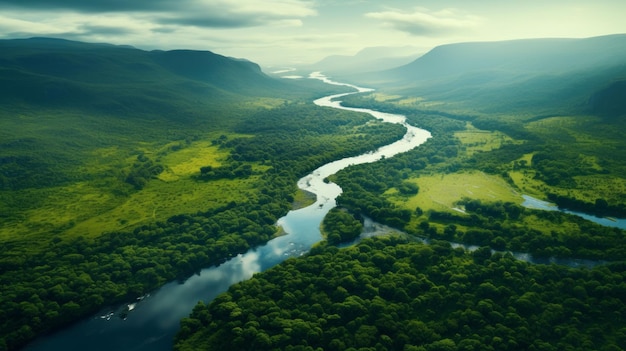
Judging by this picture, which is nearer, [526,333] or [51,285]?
[526,333]

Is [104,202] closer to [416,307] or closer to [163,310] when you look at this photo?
[163,310]

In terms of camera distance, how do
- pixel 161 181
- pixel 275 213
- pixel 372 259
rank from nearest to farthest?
pixel 372 259 < pixel 275 213 < pixel 161 181

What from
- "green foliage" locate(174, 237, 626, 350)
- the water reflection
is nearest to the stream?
the water reflection

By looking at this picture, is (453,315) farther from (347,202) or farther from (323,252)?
(347,202)

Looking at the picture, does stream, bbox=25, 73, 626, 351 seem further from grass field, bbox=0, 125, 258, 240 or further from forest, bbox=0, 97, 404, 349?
grass field, bbox=0, 125, 258, 240

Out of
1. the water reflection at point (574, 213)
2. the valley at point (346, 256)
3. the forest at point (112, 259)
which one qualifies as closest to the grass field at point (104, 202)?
the valley at point (346, 256)

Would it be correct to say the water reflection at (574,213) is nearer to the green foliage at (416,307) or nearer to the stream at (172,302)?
the stream at (172,302)

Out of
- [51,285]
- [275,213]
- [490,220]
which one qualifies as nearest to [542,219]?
[490,220]

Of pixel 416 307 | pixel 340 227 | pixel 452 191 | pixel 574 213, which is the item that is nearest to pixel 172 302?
pixel 340 227
